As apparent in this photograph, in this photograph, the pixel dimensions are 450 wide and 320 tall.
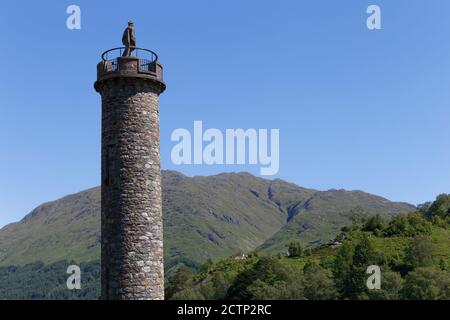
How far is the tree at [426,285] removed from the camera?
87.6 m

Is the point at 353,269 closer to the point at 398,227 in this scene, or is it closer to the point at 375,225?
the point at 398,227

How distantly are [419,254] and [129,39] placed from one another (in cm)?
9378

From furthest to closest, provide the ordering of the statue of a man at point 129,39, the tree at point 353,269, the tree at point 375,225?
the tree at point 375,225 → the tree at point 353,269 → the statue of a man at point 129,39

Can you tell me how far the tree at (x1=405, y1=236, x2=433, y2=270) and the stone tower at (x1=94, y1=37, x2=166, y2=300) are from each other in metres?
91.3

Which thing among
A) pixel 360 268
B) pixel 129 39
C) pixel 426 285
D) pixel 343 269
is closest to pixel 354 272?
pixel 360 268

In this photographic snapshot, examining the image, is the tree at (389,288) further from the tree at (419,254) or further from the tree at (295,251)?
the tree at (295,251)

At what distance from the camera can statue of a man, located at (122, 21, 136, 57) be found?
3108 cm

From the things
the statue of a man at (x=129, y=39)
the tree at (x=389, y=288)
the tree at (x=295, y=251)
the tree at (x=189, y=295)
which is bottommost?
A: the tree at (x=189, y=295)

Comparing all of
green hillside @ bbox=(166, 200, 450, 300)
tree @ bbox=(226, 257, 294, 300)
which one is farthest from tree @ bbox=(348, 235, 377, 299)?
tree @ bbox=(226, 257, 294, 300)

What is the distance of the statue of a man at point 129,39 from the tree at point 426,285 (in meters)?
70.6

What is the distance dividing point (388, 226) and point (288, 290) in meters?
51.6

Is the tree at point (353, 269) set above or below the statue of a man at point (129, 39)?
below

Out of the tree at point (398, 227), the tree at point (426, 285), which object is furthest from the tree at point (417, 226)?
the tree at point (426, 285)

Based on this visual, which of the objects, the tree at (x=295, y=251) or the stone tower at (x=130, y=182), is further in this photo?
the tree at (x=295, y=251)
